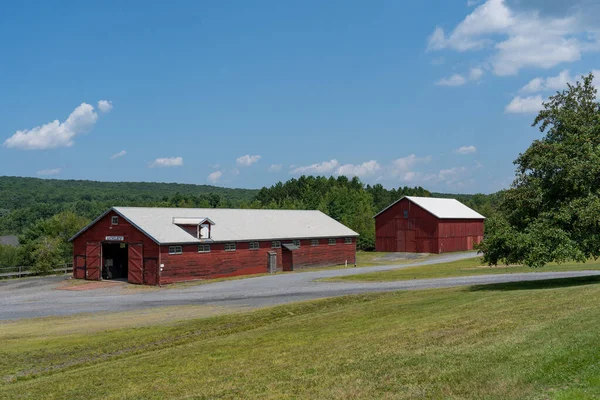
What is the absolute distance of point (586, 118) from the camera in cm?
3052

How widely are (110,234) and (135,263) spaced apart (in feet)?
14.8

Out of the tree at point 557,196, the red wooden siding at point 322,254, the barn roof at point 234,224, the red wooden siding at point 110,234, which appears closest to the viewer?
the tree at point 557,196

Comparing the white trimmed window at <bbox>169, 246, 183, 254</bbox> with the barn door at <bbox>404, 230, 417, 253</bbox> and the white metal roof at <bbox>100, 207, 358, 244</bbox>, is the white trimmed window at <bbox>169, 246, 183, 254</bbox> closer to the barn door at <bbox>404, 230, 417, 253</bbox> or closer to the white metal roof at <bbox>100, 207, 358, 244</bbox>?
the white metal roof at <bbox>100, 207, 358, 244</bbox>

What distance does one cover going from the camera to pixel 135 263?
1849 inches

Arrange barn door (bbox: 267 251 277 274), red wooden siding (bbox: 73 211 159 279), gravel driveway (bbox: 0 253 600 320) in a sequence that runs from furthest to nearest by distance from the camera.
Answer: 1. barn door (bbox: 267 251 277 274)
2. red wooden siding (bbox: 73 211 159 279)
3. gravel driveway (bbox: 0 253 600 320)

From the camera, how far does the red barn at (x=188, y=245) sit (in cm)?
4672

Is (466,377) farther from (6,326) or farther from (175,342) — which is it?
(6,326)

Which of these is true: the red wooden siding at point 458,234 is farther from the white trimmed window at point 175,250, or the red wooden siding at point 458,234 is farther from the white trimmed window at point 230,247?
the white trimmed window at point 175,250

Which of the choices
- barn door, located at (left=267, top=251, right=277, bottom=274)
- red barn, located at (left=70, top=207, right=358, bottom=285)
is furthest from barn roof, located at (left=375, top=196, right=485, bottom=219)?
barn door, located at (left=267, top=251, right=277, bottom=274)

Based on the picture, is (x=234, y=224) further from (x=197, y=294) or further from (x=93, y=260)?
(x=197, y=294)

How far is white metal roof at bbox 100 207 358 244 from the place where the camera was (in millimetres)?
48312

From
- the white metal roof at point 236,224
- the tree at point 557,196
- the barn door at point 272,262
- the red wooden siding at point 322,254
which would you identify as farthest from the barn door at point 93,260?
the tree at point 557,196

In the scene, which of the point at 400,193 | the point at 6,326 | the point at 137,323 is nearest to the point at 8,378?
the point at 137,323

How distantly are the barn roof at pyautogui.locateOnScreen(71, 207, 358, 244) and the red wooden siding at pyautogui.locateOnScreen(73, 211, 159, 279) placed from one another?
61 centimetres
